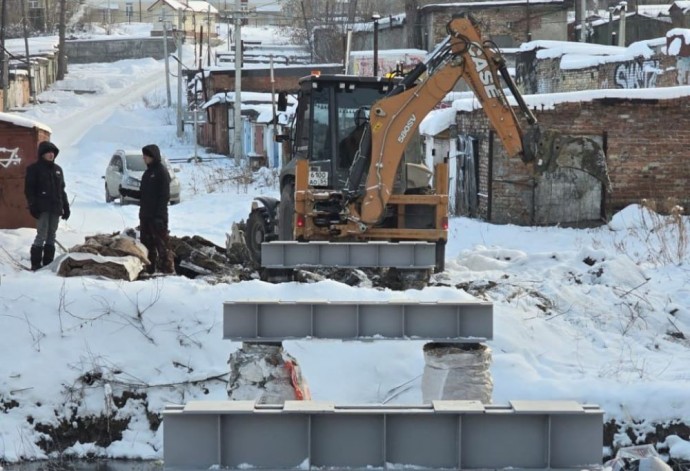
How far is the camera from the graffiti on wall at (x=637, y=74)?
2894cm

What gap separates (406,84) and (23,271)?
5.21 m

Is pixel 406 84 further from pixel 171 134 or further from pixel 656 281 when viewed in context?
pixel 171 134

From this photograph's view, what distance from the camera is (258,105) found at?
47969 millimetres

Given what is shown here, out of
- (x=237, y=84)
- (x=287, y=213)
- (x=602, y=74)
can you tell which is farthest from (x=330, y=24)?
(x=287, y=213)

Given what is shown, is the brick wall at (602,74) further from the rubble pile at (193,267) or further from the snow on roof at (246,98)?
the snow on roof at (246,98)

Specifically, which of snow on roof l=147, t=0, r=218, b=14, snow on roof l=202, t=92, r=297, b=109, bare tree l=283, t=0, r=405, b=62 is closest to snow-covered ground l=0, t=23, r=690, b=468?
snow on roof l=202, t=92, r=297, b=109

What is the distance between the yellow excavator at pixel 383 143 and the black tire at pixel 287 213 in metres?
0.03

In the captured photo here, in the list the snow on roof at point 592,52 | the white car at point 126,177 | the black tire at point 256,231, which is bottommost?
the white car at point 126,177

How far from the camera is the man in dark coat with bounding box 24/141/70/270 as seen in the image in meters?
14.0

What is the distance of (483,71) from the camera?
14297 millimetres

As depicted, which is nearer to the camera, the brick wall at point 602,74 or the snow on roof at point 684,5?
the brick wall at point 602,74

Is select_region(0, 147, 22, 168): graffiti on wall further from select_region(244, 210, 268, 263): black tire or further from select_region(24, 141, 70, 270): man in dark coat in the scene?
select_region(244, 210, 268, 263): black tire

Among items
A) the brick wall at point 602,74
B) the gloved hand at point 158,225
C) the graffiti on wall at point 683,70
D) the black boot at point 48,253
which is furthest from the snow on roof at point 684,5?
the black boot at point 48,253

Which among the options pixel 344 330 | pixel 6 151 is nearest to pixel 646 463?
pixel 344 330
